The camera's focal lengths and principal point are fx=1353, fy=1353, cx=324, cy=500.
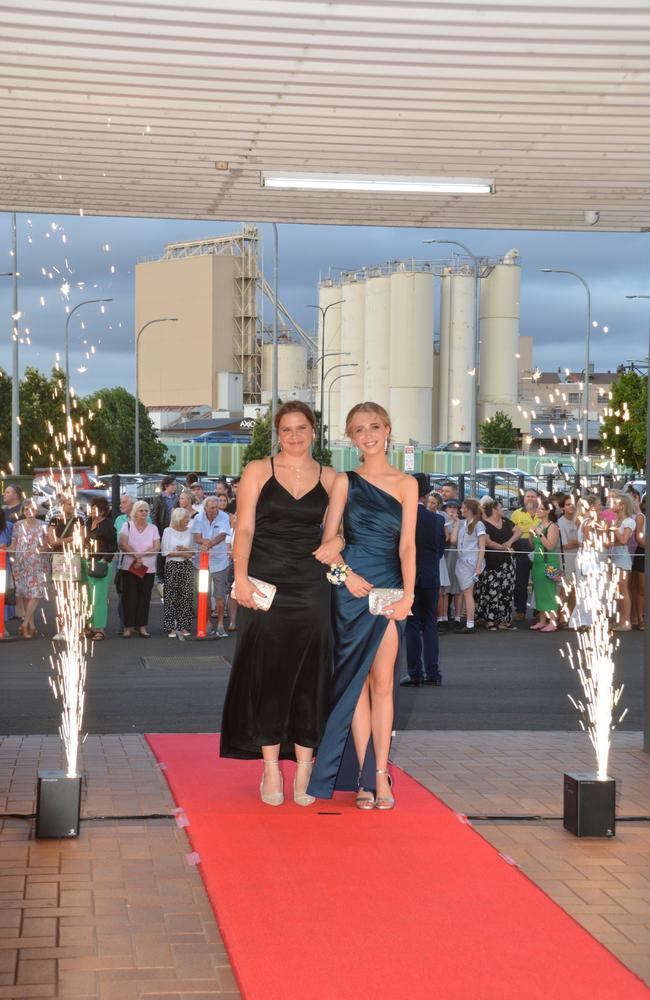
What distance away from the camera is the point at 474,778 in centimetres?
809

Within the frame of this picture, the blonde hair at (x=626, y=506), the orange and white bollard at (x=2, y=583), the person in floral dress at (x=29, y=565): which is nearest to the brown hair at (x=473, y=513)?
the blonde hair at (x=626, y=506)

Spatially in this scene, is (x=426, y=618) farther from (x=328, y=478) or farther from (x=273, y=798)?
(x=328, y=478)

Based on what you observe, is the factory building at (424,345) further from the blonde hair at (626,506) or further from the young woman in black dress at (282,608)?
the young woman in black dress at (282,608)

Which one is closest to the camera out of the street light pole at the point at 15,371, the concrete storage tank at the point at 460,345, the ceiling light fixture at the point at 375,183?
the ceiling light fixture at the point at 375,183

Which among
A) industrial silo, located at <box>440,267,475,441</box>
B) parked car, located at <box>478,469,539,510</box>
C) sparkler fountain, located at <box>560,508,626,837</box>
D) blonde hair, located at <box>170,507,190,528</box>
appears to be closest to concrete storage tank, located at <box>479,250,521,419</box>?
industrial silo, located at <box>440,267,475,441</box>

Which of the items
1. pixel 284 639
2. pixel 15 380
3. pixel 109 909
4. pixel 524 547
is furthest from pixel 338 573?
pixel 15 380

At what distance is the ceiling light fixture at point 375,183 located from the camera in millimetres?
9781

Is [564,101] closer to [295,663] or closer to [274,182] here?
[274,182]

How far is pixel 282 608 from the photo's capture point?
698 cm

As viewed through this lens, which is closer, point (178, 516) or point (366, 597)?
point (366, 597)

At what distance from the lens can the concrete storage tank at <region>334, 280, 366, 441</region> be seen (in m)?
89.6

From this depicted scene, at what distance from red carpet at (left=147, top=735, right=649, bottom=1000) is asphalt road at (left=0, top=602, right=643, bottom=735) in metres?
3.47

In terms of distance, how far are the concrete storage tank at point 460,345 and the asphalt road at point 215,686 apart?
68.9 m

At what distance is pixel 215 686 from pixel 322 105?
626 centimetres
